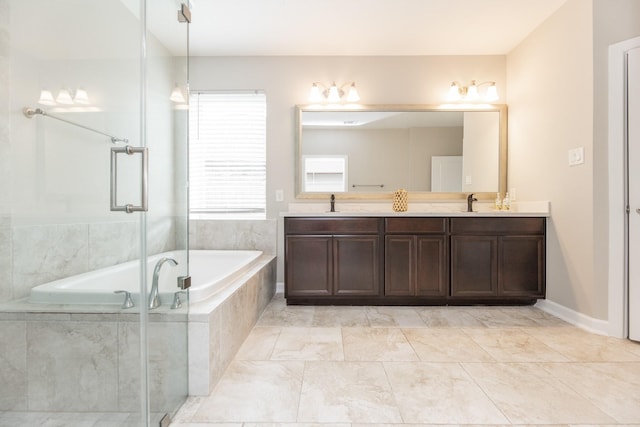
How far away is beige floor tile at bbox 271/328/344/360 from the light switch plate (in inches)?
82.7

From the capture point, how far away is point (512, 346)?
2.10 metres

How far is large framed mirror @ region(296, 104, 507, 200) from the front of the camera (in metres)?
3.40

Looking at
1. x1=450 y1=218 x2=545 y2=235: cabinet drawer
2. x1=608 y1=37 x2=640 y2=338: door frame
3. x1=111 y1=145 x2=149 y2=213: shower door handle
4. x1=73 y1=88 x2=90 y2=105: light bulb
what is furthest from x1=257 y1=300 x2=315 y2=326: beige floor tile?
x1=608 y1=37 x2=640 y2=338: door frame

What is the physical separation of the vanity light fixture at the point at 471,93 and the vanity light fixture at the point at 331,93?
0.95 metres

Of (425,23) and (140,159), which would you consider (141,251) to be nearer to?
(140,159)

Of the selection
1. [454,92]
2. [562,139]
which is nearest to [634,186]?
[562,139]

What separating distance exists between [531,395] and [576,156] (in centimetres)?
180

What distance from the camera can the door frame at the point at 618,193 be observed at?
87.4 inches

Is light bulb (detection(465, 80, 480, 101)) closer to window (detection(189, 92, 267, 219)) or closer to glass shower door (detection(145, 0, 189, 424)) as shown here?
window (detection(189, 92, 267, 219))

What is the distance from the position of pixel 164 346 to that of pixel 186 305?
8.9 inches

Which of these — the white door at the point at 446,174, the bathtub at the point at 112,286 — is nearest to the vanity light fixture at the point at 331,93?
the white door at the point at 446,174

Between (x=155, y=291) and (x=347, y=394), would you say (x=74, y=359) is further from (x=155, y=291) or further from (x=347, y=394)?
(x=347, y=394)

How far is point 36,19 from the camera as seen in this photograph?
159 centimetres

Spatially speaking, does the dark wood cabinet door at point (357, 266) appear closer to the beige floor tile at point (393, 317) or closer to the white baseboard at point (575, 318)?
the beige floor tile at point (393, 317)
